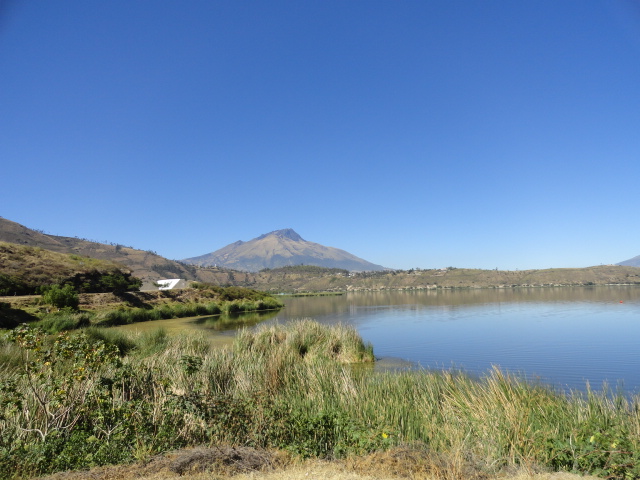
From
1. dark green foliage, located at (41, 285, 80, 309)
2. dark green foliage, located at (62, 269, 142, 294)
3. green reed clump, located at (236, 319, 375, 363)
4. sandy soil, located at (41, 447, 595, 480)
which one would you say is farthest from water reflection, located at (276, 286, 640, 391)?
dark green foliage, located at (62, 269, 142, 294)

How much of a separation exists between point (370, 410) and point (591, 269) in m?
138

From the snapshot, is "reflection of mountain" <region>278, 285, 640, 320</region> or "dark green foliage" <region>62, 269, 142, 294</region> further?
"reflection of mountain" <region>278, 285, 640, 320</region>

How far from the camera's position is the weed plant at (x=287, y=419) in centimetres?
498

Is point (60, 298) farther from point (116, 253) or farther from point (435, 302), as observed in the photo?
point (116, 253)

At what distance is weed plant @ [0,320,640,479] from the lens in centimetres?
498

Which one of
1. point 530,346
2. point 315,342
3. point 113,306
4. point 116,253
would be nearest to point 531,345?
point 530,346

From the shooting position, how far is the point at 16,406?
5.65 meters

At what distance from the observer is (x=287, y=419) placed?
6121 mm

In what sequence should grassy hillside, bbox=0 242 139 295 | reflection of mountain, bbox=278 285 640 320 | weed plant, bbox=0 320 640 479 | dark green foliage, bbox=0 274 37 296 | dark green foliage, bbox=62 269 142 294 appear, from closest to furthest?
weed plant, bbox=0 320 640 479, dark green foliage, bbox=0 274 37 296, grassy hillside, bbox=0 242 139 295, dark green foliage, bbox=62 269 142 294, reflection of mountain, bbox=278 285 640 320

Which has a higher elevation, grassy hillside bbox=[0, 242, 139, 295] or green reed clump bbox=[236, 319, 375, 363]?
grassy hillside bbox=[0, 242, 139, 295]

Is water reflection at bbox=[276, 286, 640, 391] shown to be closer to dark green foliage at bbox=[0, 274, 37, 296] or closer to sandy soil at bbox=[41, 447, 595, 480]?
sandy soil at bbox=[41, 447, 595, 480]

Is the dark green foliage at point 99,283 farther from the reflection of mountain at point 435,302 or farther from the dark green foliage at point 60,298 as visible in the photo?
the reflection of mountain at point 435,302

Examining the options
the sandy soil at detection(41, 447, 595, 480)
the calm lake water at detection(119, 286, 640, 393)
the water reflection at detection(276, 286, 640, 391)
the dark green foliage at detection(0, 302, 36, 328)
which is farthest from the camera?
the dark green foliage at detection(0, 302, 36, 328)

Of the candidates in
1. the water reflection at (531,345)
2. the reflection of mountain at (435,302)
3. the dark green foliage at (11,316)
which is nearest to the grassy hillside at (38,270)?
the dark green foliage at (11,316)
